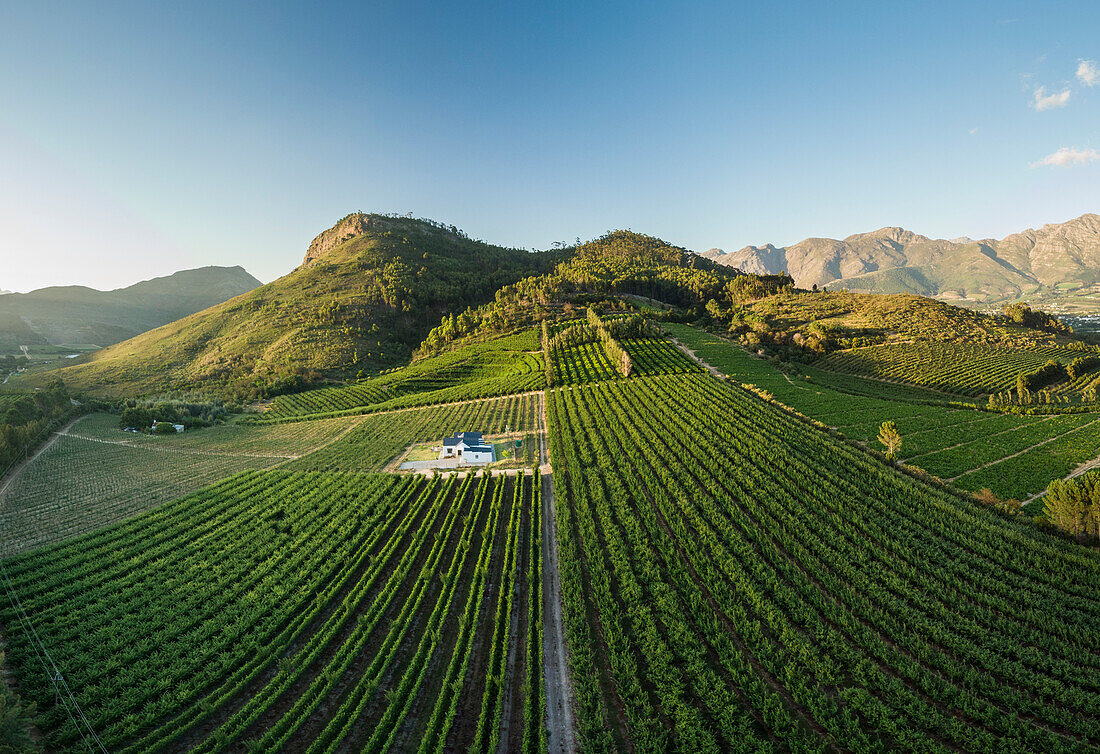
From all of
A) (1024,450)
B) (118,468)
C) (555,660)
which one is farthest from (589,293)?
(555,660)

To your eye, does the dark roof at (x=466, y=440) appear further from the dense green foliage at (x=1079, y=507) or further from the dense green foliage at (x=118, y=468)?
the dense green foliage at (x=1079, y=507)

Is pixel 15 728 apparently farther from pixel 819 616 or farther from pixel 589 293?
pixel 589 293

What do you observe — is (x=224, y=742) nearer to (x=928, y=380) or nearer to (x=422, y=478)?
(x=422, y=478)

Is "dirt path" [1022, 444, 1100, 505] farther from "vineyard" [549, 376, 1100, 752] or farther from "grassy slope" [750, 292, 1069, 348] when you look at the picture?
"grassy slope" [750, 292, 1069, 348]

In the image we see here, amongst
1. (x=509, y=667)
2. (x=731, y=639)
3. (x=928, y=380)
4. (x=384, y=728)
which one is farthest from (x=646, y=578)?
(x=928, y=380)

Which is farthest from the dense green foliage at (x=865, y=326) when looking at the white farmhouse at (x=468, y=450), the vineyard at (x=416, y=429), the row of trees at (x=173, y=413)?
the row of trees at (x=173, y=413)
